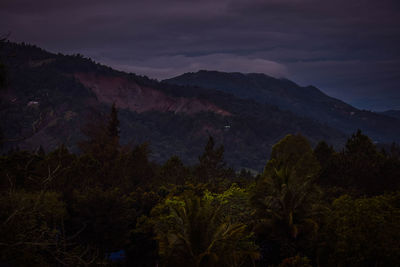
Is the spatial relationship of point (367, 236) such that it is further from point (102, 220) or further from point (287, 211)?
point (102, 220)

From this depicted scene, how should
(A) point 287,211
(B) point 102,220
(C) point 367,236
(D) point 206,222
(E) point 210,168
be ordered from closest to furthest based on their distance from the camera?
(D) point 206,222, (C) point 367,236, (A) point 287,211, (B) point 102,220, (E) point 210,168

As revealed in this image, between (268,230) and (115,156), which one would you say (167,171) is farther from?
(268,230)

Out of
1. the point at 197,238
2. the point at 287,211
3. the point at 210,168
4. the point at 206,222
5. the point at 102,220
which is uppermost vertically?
the point at 206,222

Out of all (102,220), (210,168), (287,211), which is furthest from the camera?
(210,168)

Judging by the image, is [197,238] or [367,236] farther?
[367,236]

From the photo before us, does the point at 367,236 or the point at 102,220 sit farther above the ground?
the point at 367,236

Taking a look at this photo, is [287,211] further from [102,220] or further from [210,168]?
[210,168]

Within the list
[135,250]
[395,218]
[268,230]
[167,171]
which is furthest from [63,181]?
[395,218]

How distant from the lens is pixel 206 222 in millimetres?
15539

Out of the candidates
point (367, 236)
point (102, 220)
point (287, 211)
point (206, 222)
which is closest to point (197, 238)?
point (206, 222)

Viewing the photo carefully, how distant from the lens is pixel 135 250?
92.0 feet

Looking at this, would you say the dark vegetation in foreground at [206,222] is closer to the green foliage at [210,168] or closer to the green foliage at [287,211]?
the green foliage at [287,211]

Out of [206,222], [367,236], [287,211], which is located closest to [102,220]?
[206,222]

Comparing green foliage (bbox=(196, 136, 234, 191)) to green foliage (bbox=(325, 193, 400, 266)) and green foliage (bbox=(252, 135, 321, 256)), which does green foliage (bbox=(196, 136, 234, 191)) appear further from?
green foliage (bbox=(325, 193, 400, 266))
